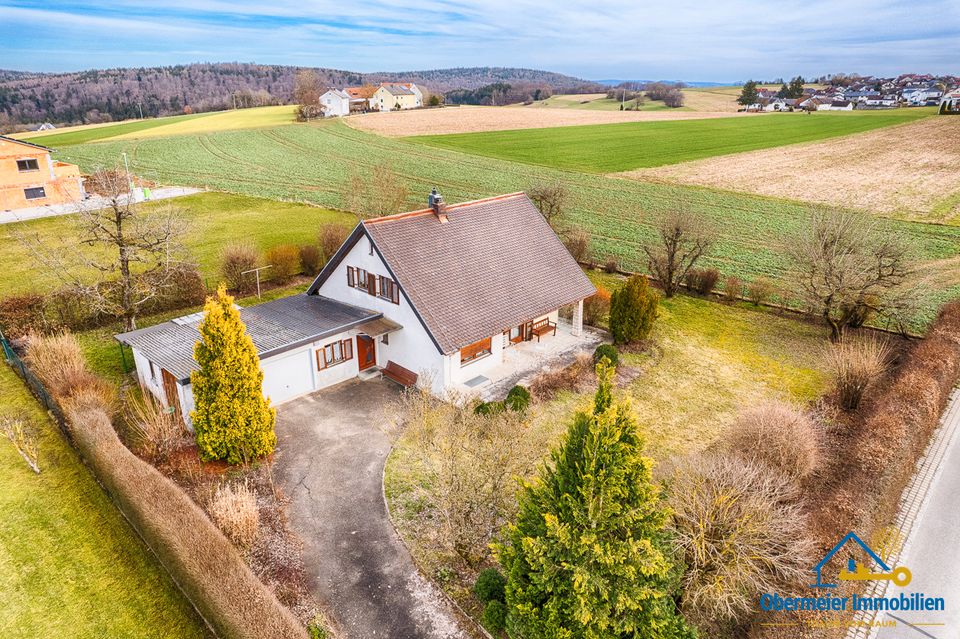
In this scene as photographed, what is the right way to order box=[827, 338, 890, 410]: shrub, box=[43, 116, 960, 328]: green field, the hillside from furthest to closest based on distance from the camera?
the hillside < box=[43, 116, 960, 328]: green field < box=[827, 338, 890, 410]: shrub

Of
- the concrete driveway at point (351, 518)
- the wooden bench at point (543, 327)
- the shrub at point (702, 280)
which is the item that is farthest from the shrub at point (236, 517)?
the shrub at point (702, 280)

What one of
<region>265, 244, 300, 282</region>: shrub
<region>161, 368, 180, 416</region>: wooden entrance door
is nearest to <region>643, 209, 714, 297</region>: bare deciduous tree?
<region>265, 244, 300, 282</region>: shrub

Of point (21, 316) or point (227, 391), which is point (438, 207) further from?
point (21, 316)

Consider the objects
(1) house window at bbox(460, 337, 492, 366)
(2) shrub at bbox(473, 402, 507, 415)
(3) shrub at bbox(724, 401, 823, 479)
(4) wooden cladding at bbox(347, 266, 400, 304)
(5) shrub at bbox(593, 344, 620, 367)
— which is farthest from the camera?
(5) shrub at bbox(593, 344, 620, 367)

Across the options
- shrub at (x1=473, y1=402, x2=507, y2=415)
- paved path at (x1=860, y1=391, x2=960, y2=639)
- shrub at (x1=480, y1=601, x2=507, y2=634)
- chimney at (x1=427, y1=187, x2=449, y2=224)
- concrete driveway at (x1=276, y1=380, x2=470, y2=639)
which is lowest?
paved path at (x1=860, y1=391, x2=960, y2=639)

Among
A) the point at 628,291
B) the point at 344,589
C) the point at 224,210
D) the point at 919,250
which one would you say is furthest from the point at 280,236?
the point at 919,250

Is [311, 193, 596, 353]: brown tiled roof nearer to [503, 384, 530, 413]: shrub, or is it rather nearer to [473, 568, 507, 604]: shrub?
[503, 384, 530, 413]: shrub

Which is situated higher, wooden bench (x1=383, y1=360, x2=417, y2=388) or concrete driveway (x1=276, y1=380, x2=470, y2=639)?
wooden bench (x1=383, y1=360, x2=417, y2=388)
